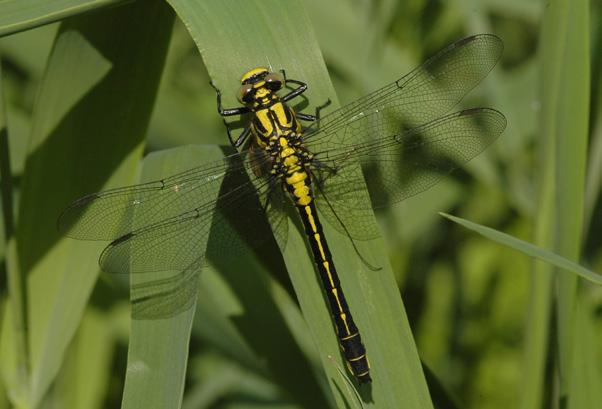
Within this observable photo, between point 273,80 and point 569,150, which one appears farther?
point 273,80

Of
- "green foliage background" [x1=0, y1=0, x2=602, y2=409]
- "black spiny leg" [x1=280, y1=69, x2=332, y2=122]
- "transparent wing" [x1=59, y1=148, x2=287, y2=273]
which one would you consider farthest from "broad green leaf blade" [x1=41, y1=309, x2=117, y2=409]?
"black spiny leg" [x1=280, y1=69, x2=332, y2=122]

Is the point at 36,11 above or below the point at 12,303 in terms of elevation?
above

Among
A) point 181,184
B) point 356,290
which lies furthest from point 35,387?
point 356,290

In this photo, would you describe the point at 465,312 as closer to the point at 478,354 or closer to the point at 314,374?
the point at 478,354

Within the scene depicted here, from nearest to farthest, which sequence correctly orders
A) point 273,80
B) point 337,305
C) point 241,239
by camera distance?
point 337,305 → point 273,80 → point 241,239

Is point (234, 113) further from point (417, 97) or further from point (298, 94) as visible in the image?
point (417, 97)

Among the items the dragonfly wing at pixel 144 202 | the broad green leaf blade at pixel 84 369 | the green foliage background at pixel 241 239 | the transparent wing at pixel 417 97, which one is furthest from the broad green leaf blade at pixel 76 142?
the broad green leaf blade at pixel 84 369

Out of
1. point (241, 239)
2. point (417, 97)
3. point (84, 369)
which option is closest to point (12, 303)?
point (241, 239)
